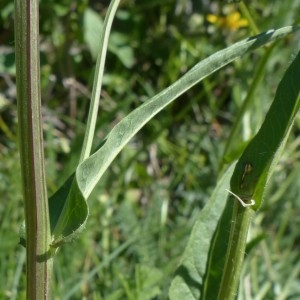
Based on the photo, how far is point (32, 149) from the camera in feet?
2.60

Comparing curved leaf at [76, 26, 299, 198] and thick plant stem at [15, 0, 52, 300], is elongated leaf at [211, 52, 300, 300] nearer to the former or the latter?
curved leaf at [76, 26, 299, 198]

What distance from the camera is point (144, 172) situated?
79.0 inches

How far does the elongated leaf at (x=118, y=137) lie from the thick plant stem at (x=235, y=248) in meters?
0.16

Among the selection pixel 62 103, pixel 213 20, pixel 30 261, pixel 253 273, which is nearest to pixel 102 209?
pixel 253 273

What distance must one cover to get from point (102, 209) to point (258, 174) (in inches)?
36.9

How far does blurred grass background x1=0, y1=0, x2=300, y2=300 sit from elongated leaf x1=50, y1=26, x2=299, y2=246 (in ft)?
1.49

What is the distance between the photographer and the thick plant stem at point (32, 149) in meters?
0.75

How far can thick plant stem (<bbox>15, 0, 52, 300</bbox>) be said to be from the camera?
754 millimetres

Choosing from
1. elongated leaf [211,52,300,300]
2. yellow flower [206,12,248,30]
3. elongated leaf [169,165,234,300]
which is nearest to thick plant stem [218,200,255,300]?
elongated leaf [211,52,300,300]

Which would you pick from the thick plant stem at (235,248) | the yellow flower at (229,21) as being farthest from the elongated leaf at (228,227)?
the yellow flower at (229,21)

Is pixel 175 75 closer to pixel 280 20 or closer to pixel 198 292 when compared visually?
pixel 280 20

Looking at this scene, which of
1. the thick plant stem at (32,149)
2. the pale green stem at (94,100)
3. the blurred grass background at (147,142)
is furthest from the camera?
the blurred grass background at (147,142)

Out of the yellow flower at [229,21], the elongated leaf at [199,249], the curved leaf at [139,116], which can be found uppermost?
the yellow flower at [229,21]

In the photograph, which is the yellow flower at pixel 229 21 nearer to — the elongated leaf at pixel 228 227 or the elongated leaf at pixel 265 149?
the elongated leaf at pixel 228 227
